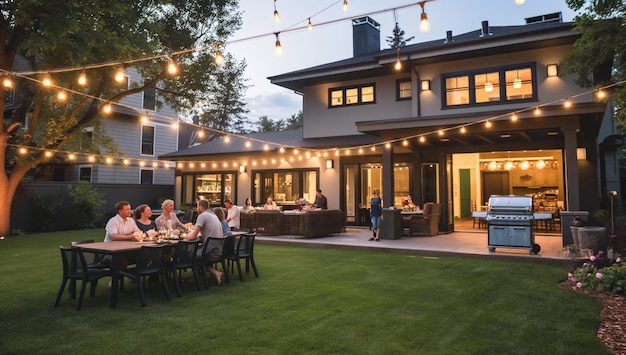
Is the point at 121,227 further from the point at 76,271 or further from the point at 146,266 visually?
the point at 146,266

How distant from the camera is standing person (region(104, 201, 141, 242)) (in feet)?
19.1

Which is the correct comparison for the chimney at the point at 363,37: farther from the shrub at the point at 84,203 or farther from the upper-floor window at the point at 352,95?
the shrub at the point at 84,203

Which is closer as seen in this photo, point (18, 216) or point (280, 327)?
point (280, 327)

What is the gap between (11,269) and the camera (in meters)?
7.46

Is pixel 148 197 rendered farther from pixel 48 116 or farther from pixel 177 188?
pixel 48 116

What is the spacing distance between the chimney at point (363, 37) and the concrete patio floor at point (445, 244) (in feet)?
27.9

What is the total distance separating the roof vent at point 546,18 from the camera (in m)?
14.2

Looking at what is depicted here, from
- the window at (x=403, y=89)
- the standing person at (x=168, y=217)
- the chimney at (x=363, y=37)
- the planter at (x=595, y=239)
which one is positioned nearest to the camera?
the standing person at (x=168, y=217)

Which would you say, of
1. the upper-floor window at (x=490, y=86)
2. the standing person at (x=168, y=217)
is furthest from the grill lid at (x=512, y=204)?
the standing person at (x=168, y=217)

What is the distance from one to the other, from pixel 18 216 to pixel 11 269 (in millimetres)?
8834

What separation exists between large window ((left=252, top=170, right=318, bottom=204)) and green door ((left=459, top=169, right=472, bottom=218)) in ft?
23.3

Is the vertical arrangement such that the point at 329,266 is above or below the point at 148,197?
below

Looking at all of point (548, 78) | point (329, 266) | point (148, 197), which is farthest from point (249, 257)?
point (148, 197)

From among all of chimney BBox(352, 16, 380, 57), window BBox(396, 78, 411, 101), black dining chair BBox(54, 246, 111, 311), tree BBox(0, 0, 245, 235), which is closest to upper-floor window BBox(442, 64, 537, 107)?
window BBox(396, 78, 411, 101)
